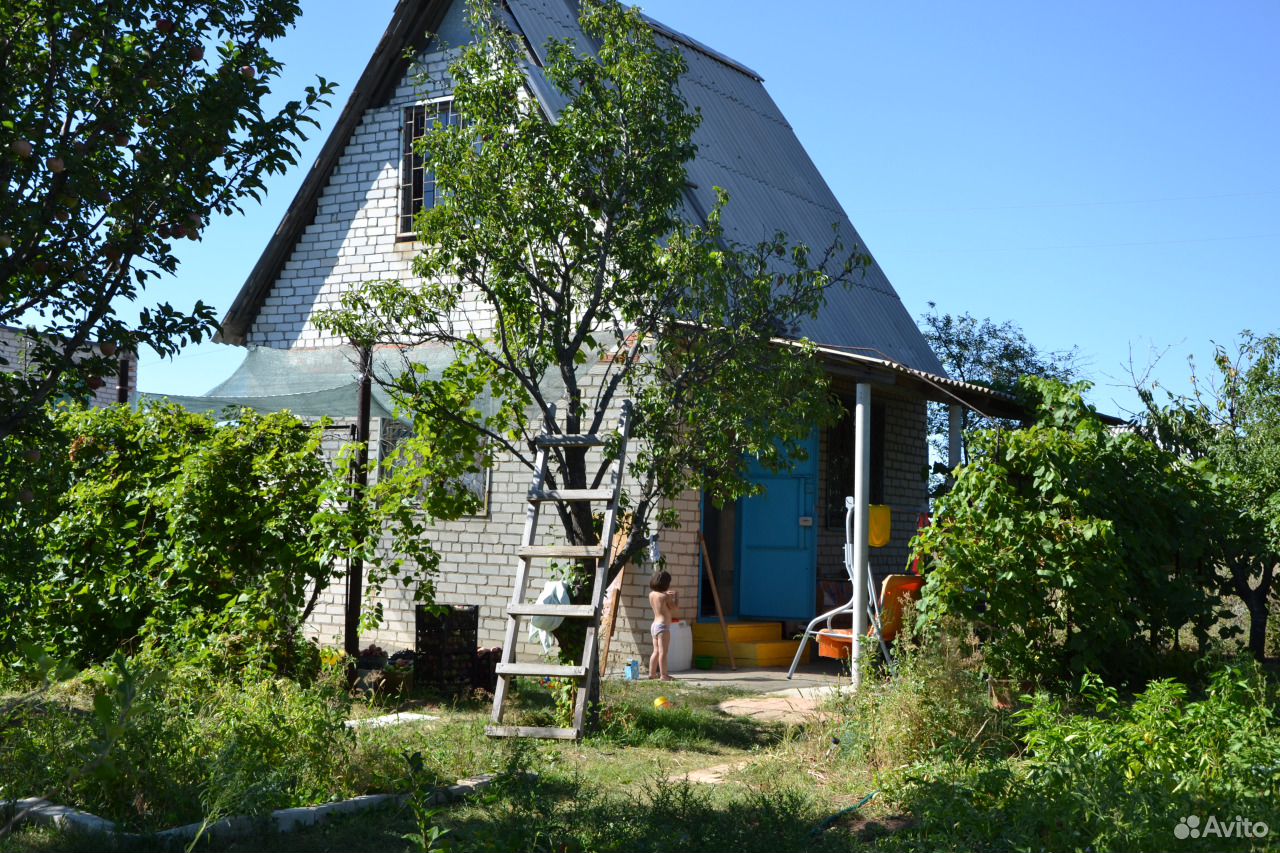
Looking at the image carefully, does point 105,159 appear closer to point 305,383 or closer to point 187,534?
point 187,534

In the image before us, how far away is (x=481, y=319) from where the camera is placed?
41.3ft

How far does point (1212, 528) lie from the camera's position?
31.8 feet

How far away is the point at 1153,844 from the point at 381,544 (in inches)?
315

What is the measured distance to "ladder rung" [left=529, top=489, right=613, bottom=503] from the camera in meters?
8.10

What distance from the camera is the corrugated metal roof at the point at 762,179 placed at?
13.6 metres

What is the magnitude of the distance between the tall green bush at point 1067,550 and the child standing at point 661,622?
275cm

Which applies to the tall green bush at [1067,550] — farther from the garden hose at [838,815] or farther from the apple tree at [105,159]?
the apple tree at [105,159]

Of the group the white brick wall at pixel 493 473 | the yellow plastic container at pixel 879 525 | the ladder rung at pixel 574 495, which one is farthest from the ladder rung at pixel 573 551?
the yellow plastic container at pixel 879 525

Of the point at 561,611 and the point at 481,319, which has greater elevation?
the point at 481,319

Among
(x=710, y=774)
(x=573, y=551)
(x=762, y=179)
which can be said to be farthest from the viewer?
(x=762, y=179)

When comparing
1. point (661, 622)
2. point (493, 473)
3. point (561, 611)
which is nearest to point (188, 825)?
point (561, 611)

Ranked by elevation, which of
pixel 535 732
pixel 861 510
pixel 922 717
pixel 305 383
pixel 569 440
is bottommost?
pixel 535 732

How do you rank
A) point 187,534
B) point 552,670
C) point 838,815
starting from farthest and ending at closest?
point 187,534 → point 552,670 → point 838,815

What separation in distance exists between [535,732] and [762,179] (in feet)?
30.4
